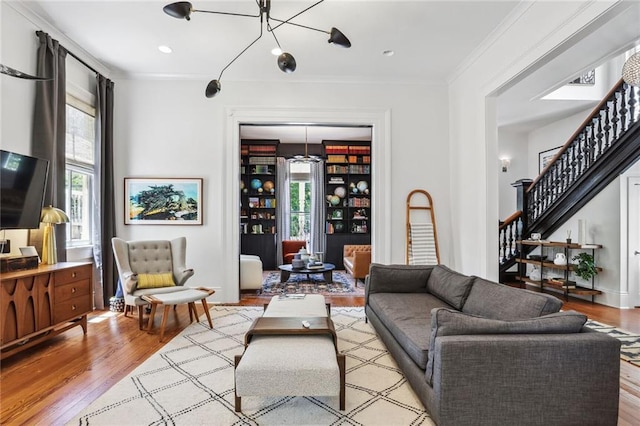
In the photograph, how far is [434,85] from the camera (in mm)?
5113

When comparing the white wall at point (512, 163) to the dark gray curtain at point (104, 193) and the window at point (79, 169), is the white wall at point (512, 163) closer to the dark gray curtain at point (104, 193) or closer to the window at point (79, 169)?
the dark gray curtain at point (104, 193)

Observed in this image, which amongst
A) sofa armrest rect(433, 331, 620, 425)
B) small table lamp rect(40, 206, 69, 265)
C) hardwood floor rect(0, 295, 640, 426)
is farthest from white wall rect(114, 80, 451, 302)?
sofa armrest rect(433, 331, 620, 425)

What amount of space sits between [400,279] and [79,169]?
426 centimetres

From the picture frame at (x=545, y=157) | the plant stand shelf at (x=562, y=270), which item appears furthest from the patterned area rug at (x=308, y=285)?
the picture frame at (x=545, y=157)

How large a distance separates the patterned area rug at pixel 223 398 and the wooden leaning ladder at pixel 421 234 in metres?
2.08

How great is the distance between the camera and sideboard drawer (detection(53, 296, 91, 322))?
316cm

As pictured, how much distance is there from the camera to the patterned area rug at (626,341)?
295 cm

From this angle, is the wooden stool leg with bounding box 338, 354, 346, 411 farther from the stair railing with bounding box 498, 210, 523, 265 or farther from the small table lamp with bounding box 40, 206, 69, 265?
the stair railing with bounding box 498, 210, 523, 265

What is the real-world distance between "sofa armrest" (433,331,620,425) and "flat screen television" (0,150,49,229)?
139 inches

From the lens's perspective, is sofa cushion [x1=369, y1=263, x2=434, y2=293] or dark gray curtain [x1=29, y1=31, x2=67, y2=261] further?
sofa cushion [x1=369, y1=263, x2=434, y2=293]

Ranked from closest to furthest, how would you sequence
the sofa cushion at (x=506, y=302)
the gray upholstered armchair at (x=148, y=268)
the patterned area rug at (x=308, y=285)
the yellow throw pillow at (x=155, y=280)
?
the sofa cushion at (x=506, y=302) → the gray upholstered armchair at (x=148, y=268) → the yellow throw pillow at (x=155, y=280) → the patterned area rug at (x=308, y=285)

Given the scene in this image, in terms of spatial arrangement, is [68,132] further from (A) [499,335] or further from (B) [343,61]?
(A) [499,335]

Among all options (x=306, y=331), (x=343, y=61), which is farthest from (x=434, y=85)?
(x=306, y=331)

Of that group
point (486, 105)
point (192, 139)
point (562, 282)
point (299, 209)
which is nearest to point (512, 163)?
point (562, 282)
